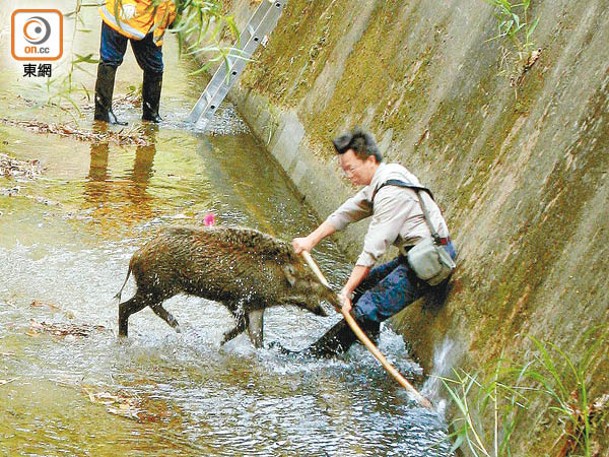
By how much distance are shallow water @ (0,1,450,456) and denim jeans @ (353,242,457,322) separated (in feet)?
1.28

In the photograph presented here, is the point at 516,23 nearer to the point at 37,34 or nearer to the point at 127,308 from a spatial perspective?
the point at 127,308

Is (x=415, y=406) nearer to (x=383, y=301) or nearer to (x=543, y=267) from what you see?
(x=383, y=301)

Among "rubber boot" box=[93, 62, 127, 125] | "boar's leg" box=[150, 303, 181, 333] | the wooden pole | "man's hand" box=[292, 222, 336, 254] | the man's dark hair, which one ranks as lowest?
"rubber boot" box=[93, 62, 127, 125]

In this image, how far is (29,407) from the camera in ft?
18.7

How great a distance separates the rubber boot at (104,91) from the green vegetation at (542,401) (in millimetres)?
7827

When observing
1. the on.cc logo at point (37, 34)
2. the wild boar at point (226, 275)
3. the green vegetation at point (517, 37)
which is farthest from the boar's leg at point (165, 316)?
the on.cc logo at point (37, 34)

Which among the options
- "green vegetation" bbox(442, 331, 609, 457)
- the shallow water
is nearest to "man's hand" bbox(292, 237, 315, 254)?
the shallow water

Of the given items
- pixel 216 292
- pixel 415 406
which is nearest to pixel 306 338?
pixel 216 292

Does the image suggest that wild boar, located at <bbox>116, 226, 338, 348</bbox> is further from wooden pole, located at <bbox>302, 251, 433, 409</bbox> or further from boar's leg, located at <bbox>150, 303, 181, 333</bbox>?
wooden pole, located at <bbox>302, 251, 433, 409</bbox>

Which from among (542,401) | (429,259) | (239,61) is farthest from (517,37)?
(239,61)

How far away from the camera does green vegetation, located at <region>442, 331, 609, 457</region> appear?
4.86m

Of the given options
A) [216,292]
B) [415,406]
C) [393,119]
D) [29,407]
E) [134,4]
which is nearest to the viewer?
[29,407]

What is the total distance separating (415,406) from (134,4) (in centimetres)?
753

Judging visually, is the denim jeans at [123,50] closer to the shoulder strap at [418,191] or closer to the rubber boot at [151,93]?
the rubber boot at [151,93]
